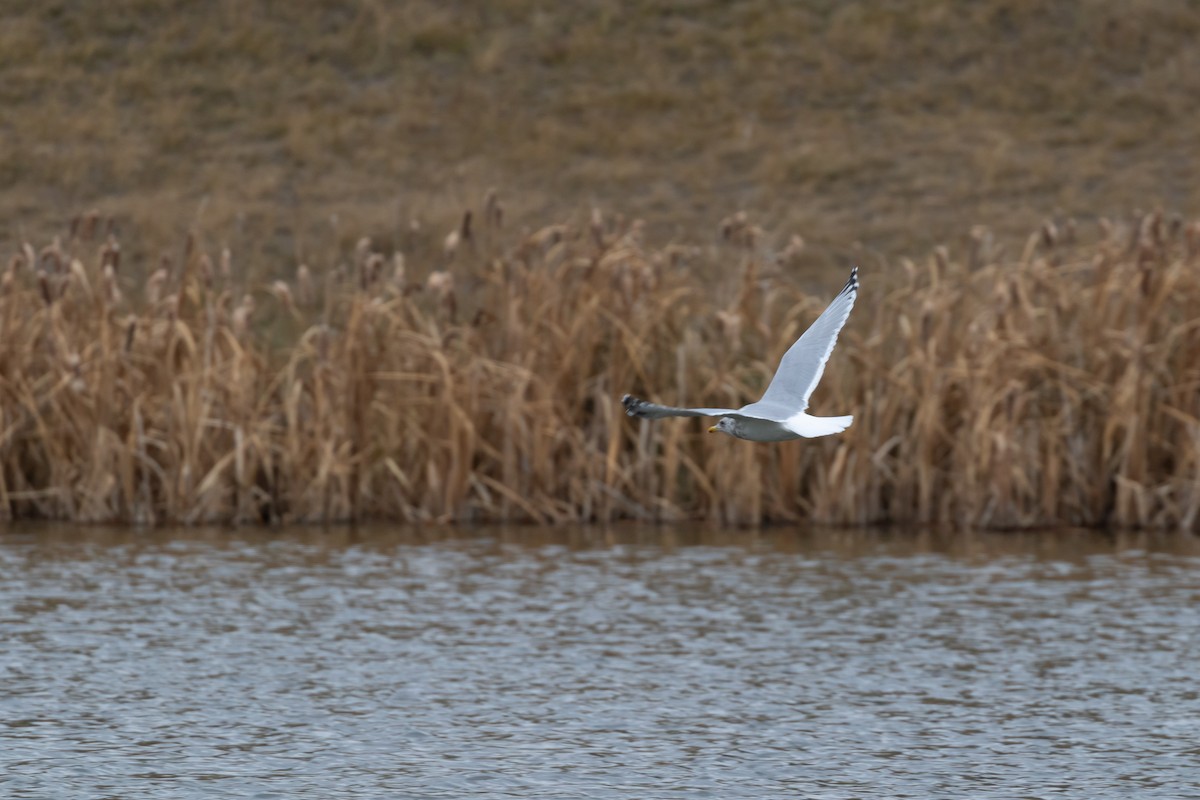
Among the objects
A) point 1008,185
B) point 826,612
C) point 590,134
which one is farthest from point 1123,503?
point 590,134

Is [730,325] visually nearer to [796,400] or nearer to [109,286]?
[109,286]

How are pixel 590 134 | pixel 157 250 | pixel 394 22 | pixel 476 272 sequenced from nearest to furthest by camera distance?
pixel 476 272 < pixel 157 250 < pixel 590 134 < pixel 394 22

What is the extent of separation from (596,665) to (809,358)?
1.99 m

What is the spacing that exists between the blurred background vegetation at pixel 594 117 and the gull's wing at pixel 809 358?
1610cm

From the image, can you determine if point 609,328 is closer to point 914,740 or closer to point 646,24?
point 914,740

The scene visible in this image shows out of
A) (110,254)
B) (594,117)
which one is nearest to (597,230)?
(110,254)

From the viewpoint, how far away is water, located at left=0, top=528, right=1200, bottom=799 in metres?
7.76

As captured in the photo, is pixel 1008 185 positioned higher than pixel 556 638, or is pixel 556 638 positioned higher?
pixel 1008 185

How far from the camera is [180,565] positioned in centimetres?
1190

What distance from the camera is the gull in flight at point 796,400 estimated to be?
24.5ft

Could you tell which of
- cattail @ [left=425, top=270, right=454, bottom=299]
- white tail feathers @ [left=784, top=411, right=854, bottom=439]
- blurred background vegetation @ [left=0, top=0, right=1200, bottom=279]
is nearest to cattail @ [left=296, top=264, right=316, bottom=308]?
cattail @ [left=425, top=270, right=454, bottom=299]

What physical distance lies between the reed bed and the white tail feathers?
5.13m

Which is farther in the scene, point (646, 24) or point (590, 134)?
point (646, 24)

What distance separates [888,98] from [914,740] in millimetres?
25721
